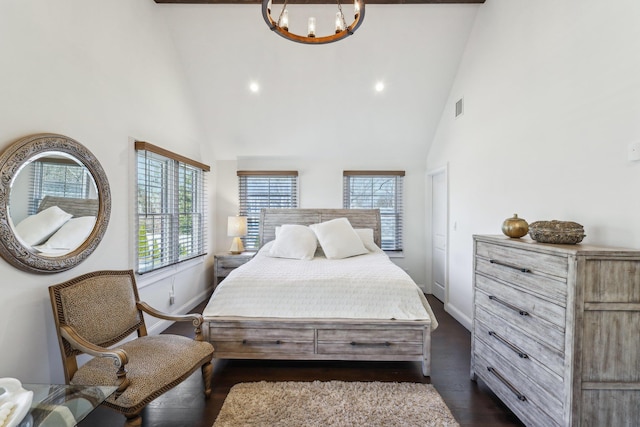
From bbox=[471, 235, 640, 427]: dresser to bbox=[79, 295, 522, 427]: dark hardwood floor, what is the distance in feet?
1.07

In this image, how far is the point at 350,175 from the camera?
471 centimetres

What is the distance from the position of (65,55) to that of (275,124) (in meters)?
2.52

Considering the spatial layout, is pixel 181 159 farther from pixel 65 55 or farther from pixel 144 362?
pixel 144 362

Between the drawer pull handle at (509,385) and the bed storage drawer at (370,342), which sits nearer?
the drawer pull handle at (509,385)

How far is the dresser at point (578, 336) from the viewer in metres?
1.42

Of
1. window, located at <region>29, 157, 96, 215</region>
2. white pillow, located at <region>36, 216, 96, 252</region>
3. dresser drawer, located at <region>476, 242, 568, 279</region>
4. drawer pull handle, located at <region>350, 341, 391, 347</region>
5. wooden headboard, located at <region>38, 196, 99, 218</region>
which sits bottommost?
drawer pull handle, located at <region>350, 341, 391, 347</region>

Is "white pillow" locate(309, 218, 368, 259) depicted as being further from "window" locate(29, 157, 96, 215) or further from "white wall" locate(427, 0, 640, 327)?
"window" locate(29, 157, 96, 215)

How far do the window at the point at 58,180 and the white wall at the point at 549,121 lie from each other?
349 cm

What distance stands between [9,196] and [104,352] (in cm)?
105

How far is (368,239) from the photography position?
3.97m

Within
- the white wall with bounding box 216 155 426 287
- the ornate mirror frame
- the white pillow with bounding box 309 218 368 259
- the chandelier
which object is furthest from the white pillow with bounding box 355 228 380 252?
the ornate mirror frame

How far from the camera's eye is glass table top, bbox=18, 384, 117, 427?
1217mm

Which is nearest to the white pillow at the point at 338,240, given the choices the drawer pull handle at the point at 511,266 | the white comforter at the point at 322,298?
the white comforter at the point at 322,298

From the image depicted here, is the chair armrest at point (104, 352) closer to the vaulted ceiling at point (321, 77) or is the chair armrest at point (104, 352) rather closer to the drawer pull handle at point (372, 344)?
the drawer pull handle at point (372, 344)
